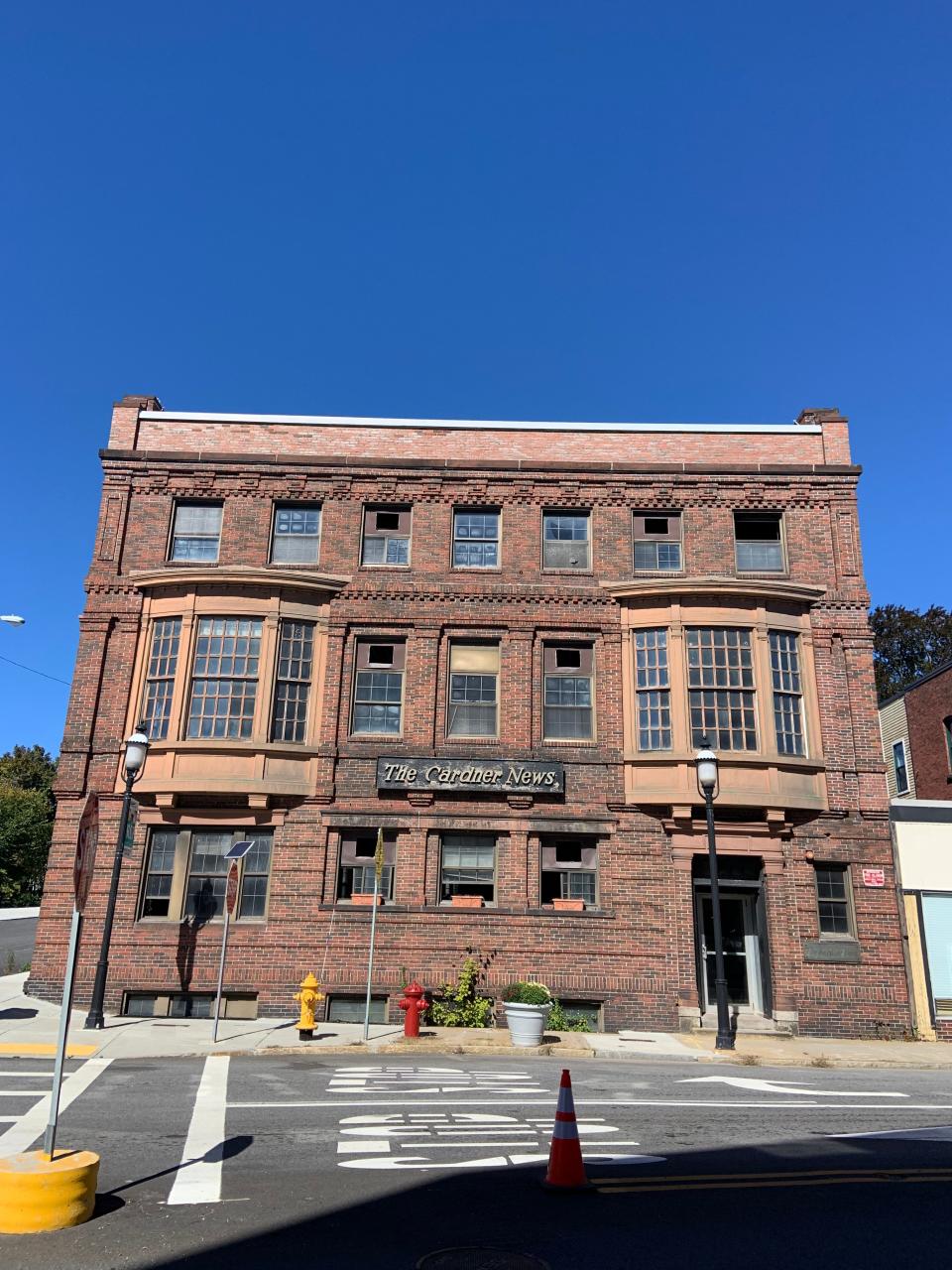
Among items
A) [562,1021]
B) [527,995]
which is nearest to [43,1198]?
[527,995]

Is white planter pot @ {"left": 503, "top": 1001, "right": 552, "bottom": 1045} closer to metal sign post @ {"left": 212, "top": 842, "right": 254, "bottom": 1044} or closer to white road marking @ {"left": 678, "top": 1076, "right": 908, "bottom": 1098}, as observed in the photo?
white road marking @ {"left": 678, "top": 1076, "right": 908, "bottom": 1098}

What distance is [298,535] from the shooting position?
66.6 feet

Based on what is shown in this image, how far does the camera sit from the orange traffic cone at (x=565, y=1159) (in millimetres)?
6691

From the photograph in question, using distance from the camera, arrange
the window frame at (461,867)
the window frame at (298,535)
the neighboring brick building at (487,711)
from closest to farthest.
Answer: the neighboring brick building at (487,711)
the window frame at (461,867)
the window frame at (298,535)

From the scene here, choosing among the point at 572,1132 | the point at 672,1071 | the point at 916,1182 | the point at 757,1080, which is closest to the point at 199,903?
the point at 672,1071

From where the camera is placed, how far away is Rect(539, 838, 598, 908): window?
59.5 ft

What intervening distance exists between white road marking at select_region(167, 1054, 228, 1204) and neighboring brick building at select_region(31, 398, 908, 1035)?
22.8ft

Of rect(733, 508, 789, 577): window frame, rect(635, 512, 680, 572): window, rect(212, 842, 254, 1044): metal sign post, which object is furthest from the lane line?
rect(635, 512, 680, 572): window

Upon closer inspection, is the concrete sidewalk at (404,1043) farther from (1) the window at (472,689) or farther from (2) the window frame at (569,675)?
(1) the window at (472,689)

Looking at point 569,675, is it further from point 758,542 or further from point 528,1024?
point 528,1024

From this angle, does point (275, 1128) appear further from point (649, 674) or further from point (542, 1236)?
point (649, 674)

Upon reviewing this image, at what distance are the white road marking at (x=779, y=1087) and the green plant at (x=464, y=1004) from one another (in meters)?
5.21

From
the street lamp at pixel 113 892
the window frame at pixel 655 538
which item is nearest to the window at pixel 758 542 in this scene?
the window frame at pixel 655 538

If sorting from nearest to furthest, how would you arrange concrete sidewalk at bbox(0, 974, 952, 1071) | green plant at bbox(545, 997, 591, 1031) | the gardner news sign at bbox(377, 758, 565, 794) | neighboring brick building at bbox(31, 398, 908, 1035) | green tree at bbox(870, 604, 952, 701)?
concrete sidewalk at bbox(0, 974, 952, 1071) → green plant at bbox(545, 997, 591, 1031) → neighboring brick building at bbox(31, 398, 908, 1035) → the gardner news sign at bbox(377, 758, 565, 794) → green tree at bbox(870, 604, 952, 701)
